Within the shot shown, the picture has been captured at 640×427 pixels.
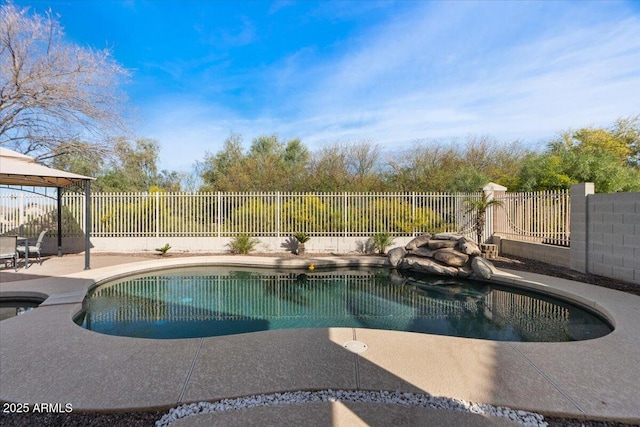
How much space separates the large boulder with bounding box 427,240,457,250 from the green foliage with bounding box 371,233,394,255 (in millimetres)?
2320

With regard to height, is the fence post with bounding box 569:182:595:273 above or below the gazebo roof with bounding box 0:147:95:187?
below

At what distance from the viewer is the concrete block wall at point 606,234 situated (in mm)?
5750

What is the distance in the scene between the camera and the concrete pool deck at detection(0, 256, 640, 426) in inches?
87.0

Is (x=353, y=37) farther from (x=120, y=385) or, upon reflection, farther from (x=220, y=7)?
(x=120, y=385)

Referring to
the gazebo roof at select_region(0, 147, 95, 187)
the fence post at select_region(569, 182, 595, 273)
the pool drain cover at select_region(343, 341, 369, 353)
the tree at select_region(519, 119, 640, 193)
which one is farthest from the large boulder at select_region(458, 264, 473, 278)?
the gazebo roof at select_region(0, 147, 95, 187)

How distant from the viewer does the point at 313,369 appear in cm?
262

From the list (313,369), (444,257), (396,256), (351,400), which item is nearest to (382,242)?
(396,256)

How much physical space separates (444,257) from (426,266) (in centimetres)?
48

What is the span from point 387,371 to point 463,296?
4.00 m

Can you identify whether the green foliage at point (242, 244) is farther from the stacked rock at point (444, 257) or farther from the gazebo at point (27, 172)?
the stacked rock at point (444, 257)

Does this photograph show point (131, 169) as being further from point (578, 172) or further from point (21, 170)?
point (578, 172)

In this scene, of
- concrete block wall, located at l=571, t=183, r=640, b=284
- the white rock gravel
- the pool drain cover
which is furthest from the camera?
concrete block wall, located at l=571, t=183, r=640, b=284

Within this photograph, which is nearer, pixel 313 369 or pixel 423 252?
pixel 313 369

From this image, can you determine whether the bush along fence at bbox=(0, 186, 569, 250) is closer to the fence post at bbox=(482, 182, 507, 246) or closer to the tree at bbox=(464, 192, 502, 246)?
the fence post at bbox=(482, 182, 507, 246)
